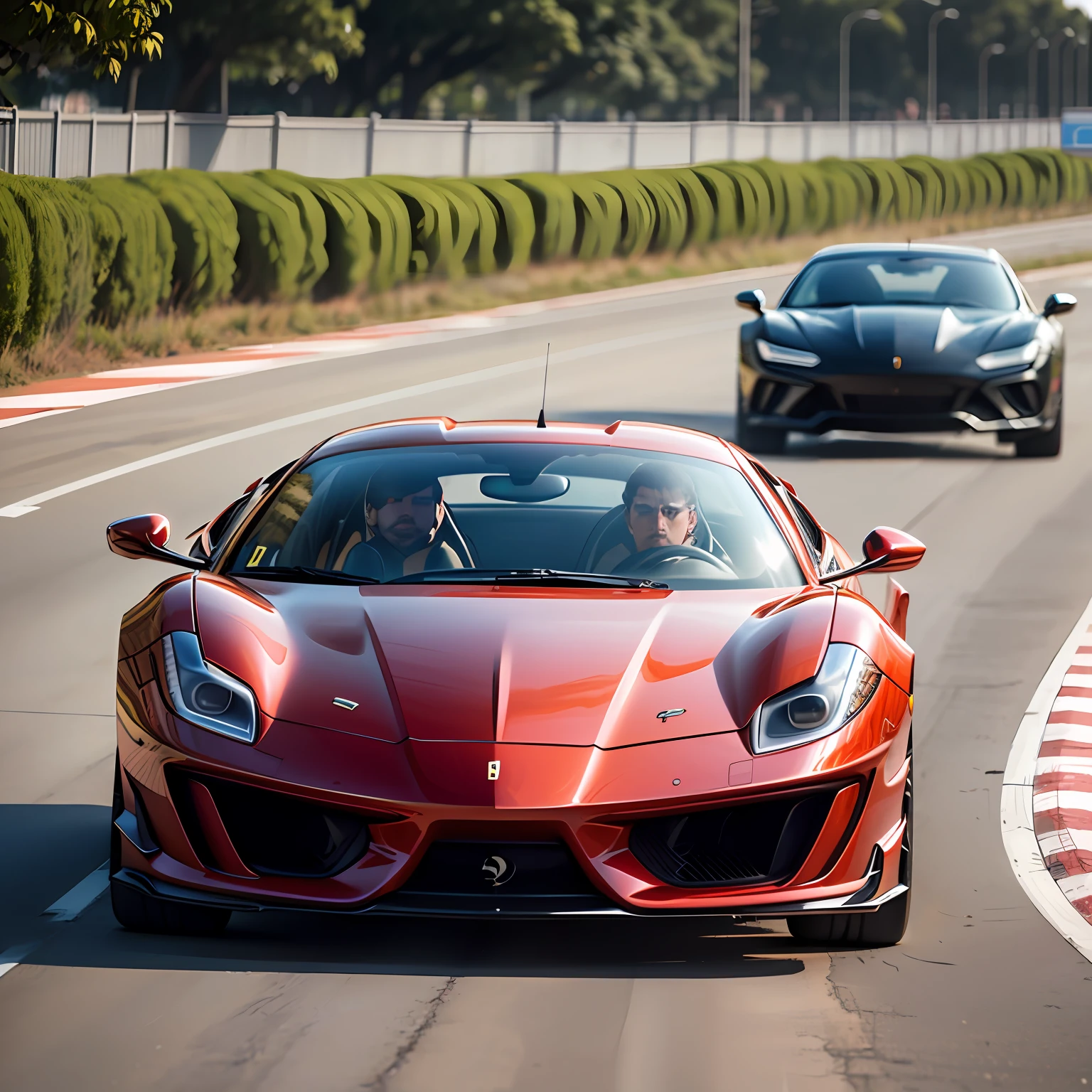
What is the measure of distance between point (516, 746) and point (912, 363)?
34.6 ft

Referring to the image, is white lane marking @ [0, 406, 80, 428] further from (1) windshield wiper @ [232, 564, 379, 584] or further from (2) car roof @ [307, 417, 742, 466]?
(1) windshield wiper @ [232, 564, 379, 584]

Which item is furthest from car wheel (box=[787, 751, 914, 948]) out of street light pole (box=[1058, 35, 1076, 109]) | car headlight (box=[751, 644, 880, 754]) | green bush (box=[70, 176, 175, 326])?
street light pole (box=[1058, 35, 1076, 109])

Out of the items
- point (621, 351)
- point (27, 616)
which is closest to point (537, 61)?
point (621, 351)

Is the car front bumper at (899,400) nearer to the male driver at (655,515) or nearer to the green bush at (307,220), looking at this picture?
the male driver at (655,515)

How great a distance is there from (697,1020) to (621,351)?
67.3 ft

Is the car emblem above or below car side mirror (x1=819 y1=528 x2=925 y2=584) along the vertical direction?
below

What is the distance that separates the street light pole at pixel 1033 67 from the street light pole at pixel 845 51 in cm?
1739

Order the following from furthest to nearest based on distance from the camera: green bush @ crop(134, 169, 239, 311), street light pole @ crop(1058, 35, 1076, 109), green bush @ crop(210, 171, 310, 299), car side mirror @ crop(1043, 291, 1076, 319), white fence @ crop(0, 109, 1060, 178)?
street light pole @ crop(1058, 35, 1076, 109), white fence @ crop(0, 109, 1060, 178), green bush @ crop(210, 171, 310, 299), green bush @ crop(134, 169, 239, 311), car side mirror @ crop(1043, 291, 1076, 319)

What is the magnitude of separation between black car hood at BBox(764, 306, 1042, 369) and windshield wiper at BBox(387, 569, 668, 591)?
372 inches

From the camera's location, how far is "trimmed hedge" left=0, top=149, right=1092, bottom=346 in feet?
68.4

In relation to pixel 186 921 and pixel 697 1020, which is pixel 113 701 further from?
pixel 697 1020

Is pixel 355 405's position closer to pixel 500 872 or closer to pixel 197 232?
pixel 197 232

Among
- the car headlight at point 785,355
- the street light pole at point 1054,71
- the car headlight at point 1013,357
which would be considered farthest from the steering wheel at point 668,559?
→ the street light pole at point 1054,71

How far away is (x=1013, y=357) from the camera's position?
1510cm
